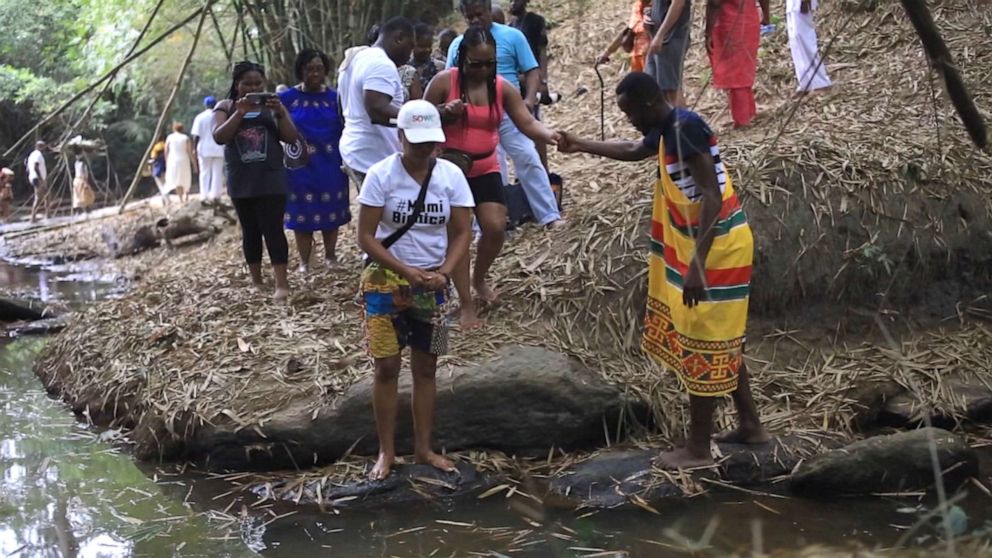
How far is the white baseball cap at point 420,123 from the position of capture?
4.53 m

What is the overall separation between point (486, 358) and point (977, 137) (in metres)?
3.13

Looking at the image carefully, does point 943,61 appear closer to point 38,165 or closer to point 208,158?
point 208,158

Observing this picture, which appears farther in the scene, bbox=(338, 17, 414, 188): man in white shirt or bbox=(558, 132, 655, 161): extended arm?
bbox=(338, 17, 414, 188): man in white shirt

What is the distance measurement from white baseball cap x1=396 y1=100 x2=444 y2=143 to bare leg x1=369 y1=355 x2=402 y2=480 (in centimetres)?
101

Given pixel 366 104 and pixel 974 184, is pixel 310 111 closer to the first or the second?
pixel 366 104

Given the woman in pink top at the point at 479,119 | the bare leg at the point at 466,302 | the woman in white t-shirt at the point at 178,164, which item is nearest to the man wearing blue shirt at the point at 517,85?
the woman in pink top at the point at 479,119

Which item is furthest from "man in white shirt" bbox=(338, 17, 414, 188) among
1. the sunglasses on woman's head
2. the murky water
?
the murky water

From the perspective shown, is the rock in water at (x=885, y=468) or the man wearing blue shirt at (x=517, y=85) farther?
the man wearing blue shirt at (x=517, y=85)

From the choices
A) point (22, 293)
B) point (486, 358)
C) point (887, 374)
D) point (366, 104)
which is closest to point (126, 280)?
point (22, 293)

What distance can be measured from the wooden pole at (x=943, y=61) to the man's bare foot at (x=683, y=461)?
2.41 m

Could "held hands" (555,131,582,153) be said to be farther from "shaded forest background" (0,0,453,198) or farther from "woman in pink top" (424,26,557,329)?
"shaded forest background" (0,0,453,198)

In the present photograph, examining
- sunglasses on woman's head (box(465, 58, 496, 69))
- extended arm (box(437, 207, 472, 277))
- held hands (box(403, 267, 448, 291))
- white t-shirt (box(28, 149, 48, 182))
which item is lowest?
held hands (box(403, 267, 448, 291))

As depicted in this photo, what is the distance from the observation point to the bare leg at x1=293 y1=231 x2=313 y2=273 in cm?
739

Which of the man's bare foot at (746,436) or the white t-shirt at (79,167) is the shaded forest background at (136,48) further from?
the man's bare foot at (746,436)
